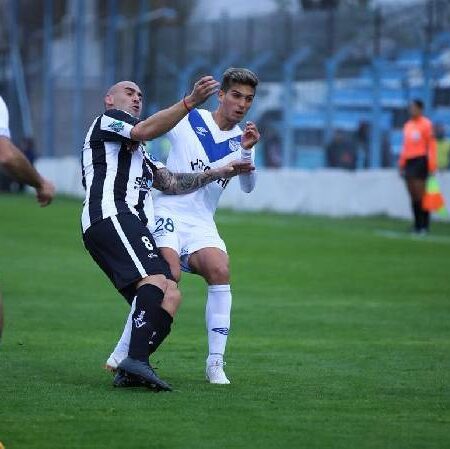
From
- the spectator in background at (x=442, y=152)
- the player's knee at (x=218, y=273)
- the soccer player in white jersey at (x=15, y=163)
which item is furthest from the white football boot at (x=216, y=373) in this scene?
the spectator in background at (x=442, y=152)

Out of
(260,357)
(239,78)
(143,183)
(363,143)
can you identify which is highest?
(239,78)

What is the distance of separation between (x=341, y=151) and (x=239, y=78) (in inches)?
1018

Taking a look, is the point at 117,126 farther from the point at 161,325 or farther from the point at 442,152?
the point at 442,152

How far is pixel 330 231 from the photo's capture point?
1065 inches

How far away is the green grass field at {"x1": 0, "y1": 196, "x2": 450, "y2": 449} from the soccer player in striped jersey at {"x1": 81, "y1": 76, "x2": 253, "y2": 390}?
0.37 metres

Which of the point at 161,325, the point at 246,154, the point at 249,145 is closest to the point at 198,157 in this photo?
the point at 246,154

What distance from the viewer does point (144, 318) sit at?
892cm

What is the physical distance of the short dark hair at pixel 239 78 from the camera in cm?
956

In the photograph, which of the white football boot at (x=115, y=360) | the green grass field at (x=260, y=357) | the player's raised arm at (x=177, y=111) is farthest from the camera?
the white football boot at (x=115, y=360)

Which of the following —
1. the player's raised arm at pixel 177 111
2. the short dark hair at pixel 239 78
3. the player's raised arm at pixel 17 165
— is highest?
the short dark hair at pixel 239 78

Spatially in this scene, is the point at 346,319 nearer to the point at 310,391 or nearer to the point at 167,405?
the point at 310,391

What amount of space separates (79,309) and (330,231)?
12.7m

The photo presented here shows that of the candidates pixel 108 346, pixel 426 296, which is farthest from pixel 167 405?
pixel 426 296

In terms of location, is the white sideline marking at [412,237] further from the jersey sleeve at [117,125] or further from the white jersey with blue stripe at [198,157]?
the jersey sleeve at [117,125]
